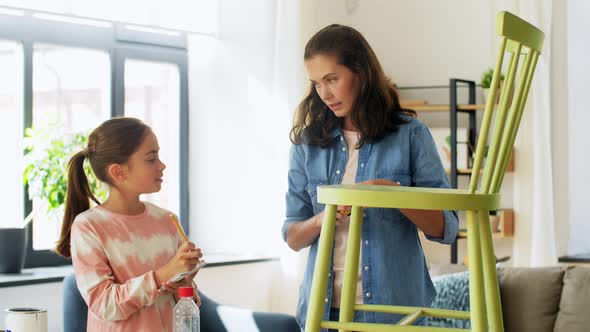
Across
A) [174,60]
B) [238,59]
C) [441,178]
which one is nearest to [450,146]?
[238,59]

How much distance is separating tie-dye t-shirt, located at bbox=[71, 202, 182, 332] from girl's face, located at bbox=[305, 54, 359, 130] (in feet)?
1.72

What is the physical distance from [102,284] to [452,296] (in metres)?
2.06

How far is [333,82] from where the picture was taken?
1.78m

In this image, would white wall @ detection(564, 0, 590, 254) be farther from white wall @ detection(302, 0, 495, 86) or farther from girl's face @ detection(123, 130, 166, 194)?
girl's face @ detection(123, 130, 166, 194)

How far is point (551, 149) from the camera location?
14.9 ft

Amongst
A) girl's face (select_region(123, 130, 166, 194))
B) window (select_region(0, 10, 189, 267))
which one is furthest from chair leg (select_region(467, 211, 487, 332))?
window (select_region(0, 10, 189, 267))

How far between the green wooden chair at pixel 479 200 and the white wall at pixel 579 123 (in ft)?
11.2

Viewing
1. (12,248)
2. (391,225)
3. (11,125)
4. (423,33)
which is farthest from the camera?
(423,33)

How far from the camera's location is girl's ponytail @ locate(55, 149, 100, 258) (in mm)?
2090

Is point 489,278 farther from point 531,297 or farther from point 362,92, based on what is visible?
point 531,297

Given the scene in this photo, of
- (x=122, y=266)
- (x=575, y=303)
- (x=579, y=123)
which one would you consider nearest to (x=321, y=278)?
(x=122, y=266)

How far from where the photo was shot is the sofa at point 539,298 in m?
3.41

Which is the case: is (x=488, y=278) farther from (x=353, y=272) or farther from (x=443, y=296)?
(x=443, y=296)

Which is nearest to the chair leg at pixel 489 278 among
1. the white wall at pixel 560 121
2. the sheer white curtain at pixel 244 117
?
the sheer white curtain at pixel 244 117
